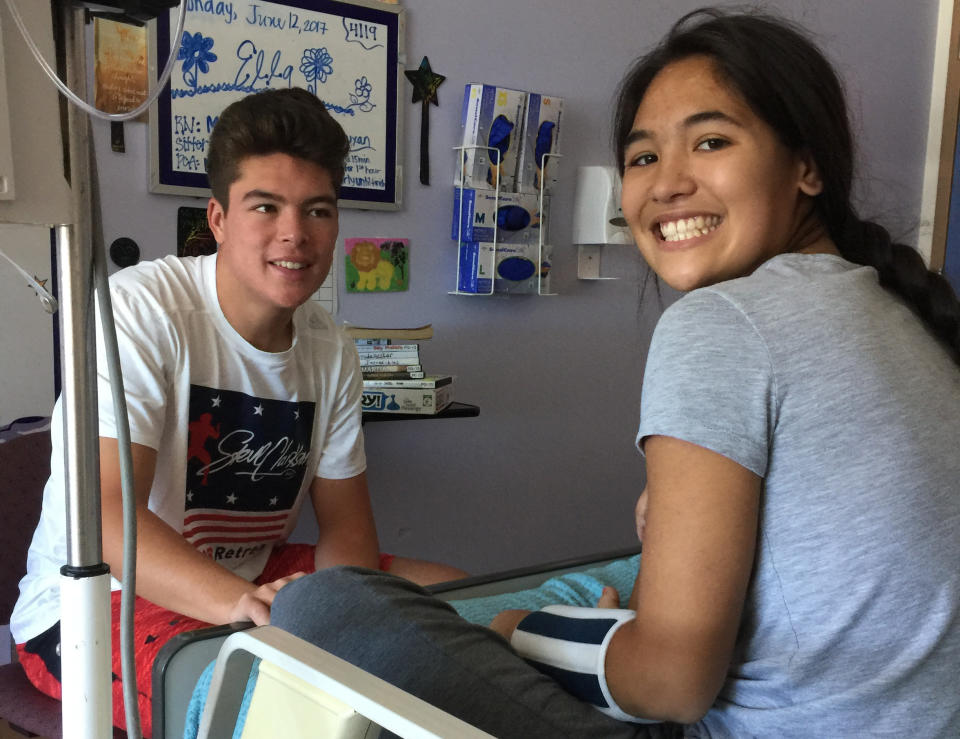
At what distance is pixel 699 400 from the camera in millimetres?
709

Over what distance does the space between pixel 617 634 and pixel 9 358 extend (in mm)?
1560

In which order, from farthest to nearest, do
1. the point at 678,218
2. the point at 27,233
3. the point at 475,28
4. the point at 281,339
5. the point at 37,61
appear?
the point at 475,28 → the point at 27,233 → the point at 281,339 → the point at 678,218 → the point at 37,61

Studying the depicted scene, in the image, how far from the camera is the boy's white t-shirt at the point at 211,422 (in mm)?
1404

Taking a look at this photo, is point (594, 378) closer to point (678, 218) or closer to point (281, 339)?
point (281, 339)

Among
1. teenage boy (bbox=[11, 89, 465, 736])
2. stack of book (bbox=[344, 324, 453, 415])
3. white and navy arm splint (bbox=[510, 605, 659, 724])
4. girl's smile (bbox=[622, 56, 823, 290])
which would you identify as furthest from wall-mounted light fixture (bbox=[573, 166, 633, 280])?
white and navy arm splint (bbox=[510, 605, 659, 724])

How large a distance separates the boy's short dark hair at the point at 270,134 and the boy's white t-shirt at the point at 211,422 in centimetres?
18

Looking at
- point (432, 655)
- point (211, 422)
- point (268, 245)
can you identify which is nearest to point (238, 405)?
point (211, 422)

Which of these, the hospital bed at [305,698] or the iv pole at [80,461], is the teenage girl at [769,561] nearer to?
the hospital bed at [305,698]


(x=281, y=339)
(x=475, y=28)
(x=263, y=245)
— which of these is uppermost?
(x=475, y=28)

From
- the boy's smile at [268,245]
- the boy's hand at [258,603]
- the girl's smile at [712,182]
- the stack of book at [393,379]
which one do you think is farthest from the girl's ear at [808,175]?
the stack of book at [393,379]

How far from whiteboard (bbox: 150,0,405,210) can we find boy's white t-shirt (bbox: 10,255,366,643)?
22.6 inches

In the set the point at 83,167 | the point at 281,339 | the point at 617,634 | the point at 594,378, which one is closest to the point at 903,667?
the point at 617,634

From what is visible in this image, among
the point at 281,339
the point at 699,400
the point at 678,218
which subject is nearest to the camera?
the point at 699,400

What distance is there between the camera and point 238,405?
1538 millimetres
